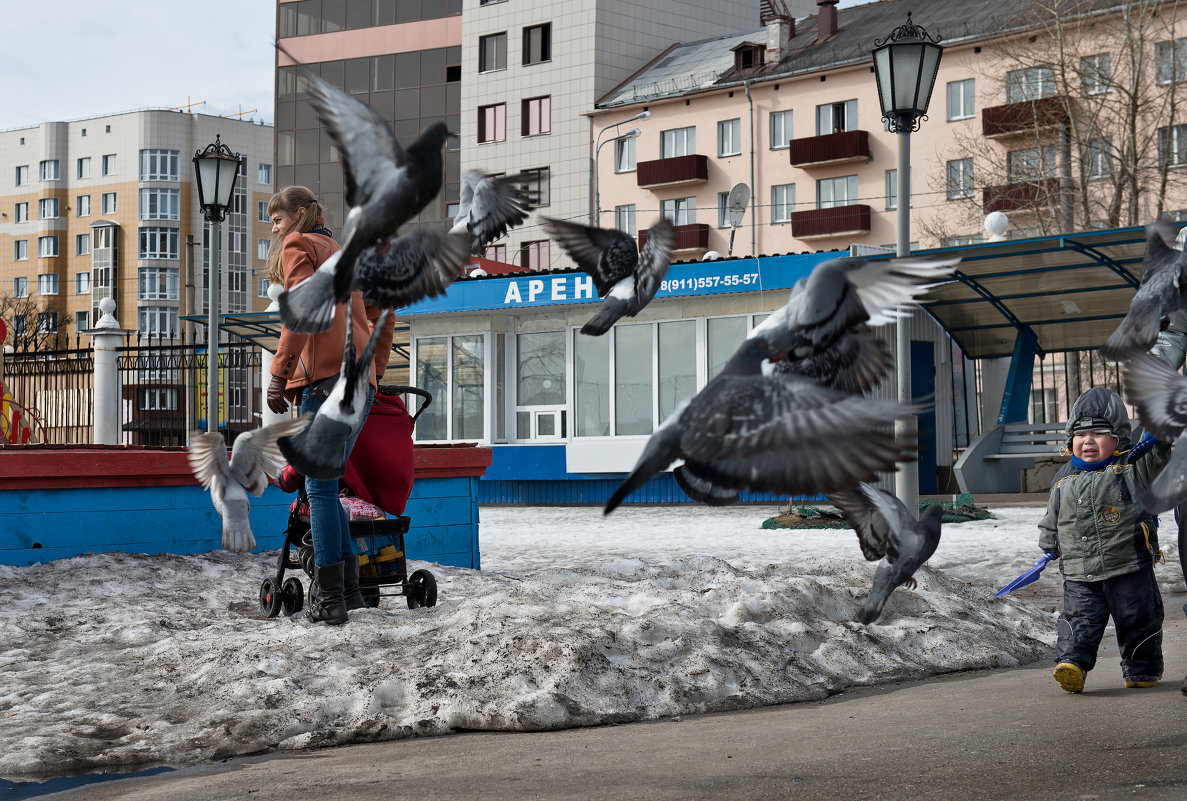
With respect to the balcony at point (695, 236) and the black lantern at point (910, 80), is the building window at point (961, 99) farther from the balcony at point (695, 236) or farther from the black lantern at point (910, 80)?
the black lantern at point (910, 80)

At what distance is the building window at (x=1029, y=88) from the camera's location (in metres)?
33.0

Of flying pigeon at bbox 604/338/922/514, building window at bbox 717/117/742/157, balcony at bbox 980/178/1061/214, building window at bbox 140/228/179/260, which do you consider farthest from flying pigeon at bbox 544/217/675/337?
building window at bbox 140/228/179/260

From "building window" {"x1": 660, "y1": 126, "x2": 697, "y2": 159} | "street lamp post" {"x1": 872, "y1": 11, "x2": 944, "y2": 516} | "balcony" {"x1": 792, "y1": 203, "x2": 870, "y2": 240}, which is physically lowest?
"street lamp post" {"x1": 872, "y1": 11, "x2": 944, "y2": 516}

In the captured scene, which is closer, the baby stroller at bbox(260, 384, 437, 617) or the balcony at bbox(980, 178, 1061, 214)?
the baby stroller at bbox(260, 384, 437, 617)

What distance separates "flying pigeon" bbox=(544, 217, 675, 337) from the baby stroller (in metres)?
3.35

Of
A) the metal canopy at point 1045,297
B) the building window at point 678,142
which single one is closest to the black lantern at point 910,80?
the metal canopy at point 1045,297

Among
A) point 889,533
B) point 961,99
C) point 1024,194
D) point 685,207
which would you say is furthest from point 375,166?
point 685,207

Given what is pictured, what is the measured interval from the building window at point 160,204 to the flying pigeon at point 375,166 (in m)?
81.2

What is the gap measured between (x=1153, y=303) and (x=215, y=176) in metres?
11.9

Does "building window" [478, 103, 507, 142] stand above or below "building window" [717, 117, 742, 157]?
above

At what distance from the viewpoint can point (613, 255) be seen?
2746 mm

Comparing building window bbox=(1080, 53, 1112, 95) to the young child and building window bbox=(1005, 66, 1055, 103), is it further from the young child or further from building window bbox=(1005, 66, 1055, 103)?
the young child

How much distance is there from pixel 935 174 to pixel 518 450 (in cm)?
2080

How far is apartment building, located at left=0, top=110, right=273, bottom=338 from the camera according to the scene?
78188 millimetres
